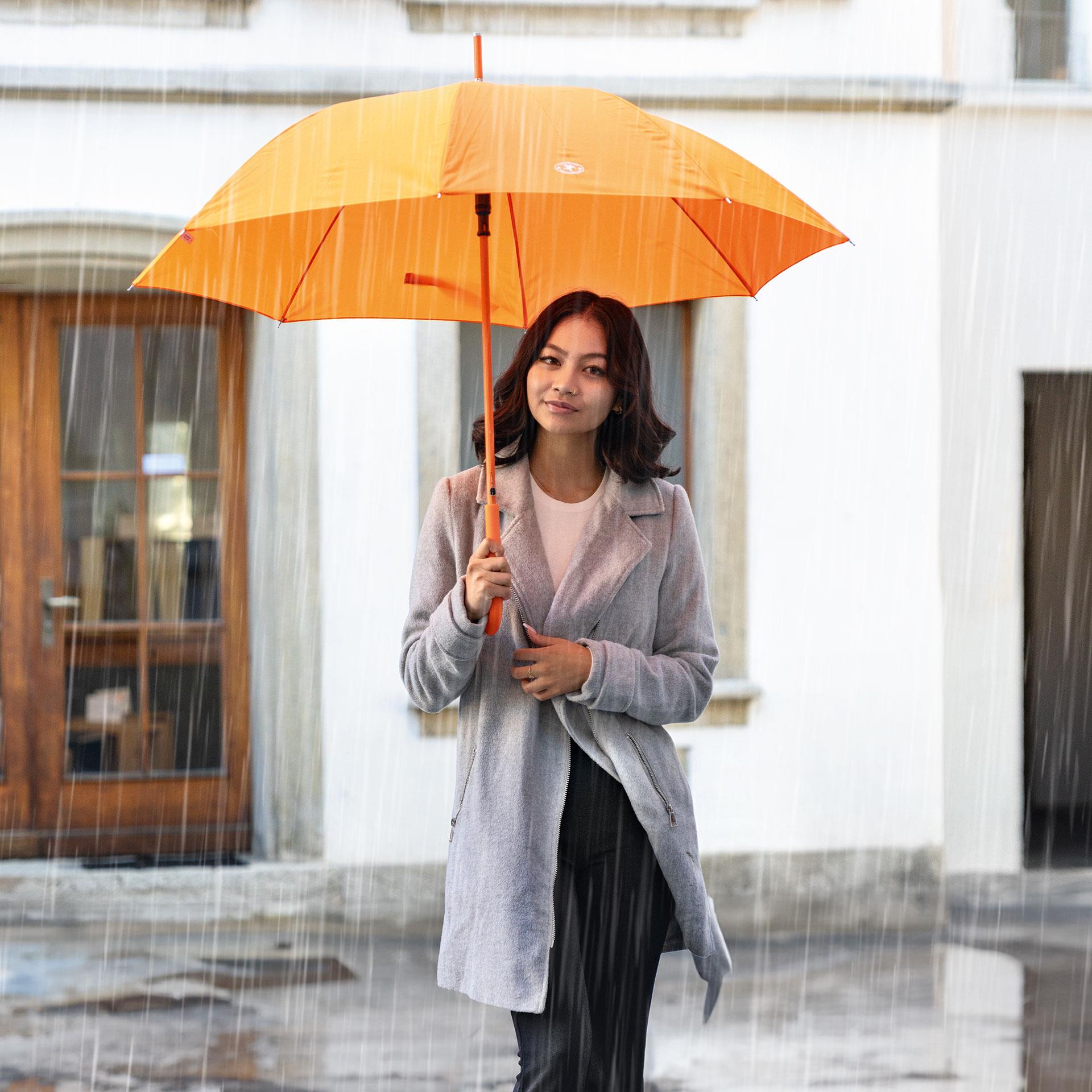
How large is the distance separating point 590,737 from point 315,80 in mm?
4135

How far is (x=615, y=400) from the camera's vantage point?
262 centimetres

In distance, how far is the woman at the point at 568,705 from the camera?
2.45 metres

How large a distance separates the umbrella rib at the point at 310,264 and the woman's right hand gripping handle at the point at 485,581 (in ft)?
2.81

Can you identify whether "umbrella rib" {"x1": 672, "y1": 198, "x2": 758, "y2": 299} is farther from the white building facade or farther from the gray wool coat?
the white building facade

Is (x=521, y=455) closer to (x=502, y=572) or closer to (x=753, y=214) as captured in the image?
(x=502, y=572)

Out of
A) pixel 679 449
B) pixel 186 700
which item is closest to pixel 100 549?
pixel 186 700

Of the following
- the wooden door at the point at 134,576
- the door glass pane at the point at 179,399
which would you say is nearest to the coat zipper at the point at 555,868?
the wooden door at the point at 134,576

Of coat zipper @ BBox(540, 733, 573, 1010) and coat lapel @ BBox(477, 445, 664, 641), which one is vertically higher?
coat lapel @ BBox(477, 445, 664, 641)

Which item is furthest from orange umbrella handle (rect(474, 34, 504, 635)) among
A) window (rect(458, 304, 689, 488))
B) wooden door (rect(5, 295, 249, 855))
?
wooden door (rect(5, 295, 249, 855))

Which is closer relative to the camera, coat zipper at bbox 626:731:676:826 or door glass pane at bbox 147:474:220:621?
coat zipper at bbox 626:731:676:826

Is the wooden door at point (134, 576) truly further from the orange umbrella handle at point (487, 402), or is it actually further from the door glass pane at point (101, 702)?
the orange umbrella handle at point (487, 402)

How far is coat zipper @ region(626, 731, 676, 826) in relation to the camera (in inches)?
99.3

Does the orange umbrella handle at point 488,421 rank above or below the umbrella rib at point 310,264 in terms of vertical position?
below

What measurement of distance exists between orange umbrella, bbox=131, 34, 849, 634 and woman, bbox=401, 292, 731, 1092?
0.14 metres
